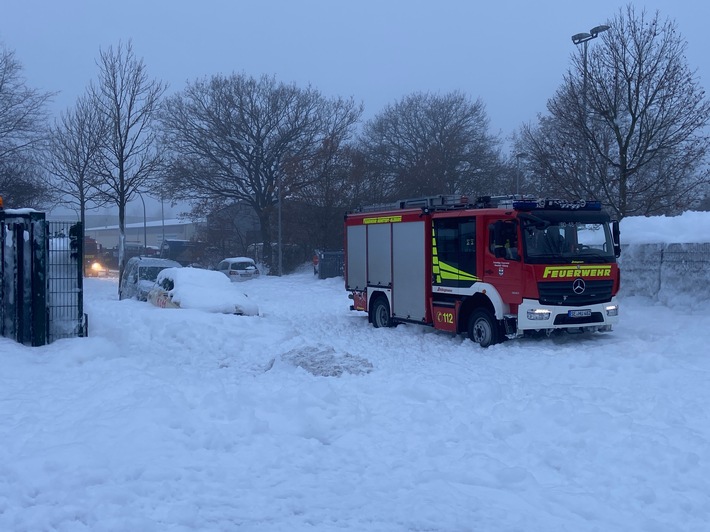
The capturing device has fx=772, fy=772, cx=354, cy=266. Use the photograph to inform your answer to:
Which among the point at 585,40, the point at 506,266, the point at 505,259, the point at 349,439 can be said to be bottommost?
the point at 349,439

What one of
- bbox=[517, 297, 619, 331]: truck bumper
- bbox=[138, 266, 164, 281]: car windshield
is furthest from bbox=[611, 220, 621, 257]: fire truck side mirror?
bbox=[138, 266, 164, 281]: car windshield

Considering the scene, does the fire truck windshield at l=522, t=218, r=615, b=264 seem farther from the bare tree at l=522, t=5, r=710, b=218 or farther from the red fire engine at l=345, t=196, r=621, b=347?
the bare tree at l=522, t=5, r=710, b=218

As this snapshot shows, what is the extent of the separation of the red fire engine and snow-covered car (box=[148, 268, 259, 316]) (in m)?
4.02

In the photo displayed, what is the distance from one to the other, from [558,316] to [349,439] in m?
6.95

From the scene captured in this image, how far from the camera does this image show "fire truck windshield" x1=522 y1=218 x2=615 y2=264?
533 inches

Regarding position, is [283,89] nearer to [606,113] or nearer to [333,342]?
[606,113]

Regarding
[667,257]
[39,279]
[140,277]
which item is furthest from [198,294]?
[667,257]

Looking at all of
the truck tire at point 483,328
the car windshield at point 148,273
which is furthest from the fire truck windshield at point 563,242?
the car windshield at point 148,273

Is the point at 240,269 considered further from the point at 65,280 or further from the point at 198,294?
the point at 65,280

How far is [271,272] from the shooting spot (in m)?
47.8

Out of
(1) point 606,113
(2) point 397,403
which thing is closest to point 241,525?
(2) point 397,403

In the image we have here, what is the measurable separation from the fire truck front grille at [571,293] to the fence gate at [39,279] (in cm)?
769

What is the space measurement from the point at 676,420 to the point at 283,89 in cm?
4151

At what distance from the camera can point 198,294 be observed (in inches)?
725
